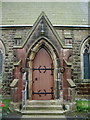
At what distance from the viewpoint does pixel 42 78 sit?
8945mm

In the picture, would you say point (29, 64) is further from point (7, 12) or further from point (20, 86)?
point (7, 12)

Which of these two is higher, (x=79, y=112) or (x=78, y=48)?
(x=78, y=48)

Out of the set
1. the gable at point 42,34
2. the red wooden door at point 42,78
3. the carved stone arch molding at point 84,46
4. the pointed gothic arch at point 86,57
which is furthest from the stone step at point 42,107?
the pointed gothic arch at point 86,57

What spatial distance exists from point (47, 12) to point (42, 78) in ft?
19.8

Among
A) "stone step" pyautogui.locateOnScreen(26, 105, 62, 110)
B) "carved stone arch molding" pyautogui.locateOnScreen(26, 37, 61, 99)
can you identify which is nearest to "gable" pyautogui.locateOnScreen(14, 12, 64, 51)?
"carved stone arch molding" pyautogui.locateOnScreen(26, 37, 61, 99)

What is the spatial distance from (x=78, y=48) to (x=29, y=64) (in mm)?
4187

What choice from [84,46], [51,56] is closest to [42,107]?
[51,56]

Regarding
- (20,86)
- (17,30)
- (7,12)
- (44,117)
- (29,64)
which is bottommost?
(44,117)

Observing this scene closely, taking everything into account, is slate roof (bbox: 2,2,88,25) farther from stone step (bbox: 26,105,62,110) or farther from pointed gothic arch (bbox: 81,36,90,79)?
stone step (bbox: 26,105,62,110)

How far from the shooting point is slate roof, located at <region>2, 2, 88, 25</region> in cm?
1145

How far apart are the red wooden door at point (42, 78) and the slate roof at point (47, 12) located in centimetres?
356

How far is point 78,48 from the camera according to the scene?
10906mm

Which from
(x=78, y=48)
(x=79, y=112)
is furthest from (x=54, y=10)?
(x=79, y=112)

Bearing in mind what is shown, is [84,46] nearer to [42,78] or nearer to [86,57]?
[86,57]
